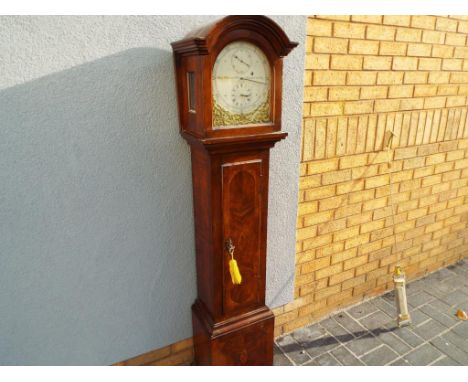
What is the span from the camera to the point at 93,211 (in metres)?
1.94

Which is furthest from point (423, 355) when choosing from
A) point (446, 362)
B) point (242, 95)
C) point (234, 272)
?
point (242, 95)

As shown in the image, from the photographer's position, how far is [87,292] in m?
2.06

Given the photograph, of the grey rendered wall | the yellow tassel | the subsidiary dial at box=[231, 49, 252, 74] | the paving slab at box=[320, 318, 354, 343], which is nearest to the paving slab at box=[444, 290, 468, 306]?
the paving slab at box=[320, 318, 354, 343]

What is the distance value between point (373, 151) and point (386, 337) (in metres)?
1.44

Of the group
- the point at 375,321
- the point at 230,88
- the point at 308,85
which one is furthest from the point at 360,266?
the point at 230,88

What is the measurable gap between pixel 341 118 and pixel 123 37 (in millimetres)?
1520

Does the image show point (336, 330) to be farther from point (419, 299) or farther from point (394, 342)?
point (419, 299)

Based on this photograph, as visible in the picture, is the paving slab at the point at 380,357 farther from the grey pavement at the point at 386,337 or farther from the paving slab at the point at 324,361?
the paving slab at the point at 324,361

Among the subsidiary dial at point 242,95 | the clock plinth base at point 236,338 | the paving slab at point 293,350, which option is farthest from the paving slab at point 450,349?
the subsidiary dial at point 242,95

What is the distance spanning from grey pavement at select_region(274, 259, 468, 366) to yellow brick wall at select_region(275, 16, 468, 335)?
13cm

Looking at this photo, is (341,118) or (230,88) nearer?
(230,88)

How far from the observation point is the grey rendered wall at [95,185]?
5.53 feet

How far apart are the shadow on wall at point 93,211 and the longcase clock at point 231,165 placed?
0.54 ft

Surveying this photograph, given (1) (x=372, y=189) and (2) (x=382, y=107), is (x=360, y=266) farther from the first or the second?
(2) (x=382, y=107)
